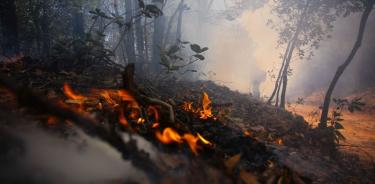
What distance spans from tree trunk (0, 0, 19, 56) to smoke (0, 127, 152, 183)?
7.89 m

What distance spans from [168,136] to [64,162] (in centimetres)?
95

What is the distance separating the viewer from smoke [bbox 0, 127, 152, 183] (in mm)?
1860

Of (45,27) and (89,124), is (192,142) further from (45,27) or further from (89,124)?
(45,27)

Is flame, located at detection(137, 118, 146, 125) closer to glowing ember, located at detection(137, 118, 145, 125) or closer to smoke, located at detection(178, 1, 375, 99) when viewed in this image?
glowing ember, located at detection(137, 118, 145, 125)

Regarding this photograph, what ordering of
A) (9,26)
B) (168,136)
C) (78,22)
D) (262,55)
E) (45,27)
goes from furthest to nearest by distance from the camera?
(262,55) → (45,27) → (78,22) → (9,26) → (168,136)

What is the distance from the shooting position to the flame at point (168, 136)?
2611 mm

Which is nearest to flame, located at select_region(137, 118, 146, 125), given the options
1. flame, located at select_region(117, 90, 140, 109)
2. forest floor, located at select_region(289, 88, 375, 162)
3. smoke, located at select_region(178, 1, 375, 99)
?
flame, located at select_region(117, 90, 140, 109)

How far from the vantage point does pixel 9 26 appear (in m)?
8.71

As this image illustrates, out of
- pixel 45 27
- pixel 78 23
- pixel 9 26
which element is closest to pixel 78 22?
pixel 78 23

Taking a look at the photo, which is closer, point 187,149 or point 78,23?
point 187,149

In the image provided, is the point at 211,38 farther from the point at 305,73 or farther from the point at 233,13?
the point at 305,73

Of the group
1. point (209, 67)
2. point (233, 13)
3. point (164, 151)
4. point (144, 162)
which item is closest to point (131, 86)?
point (164, 151)

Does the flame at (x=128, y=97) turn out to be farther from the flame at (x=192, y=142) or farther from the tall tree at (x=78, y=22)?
the tall tree at (x=78, y=22)

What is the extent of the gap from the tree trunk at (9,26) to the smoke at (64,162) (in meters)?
7.89
